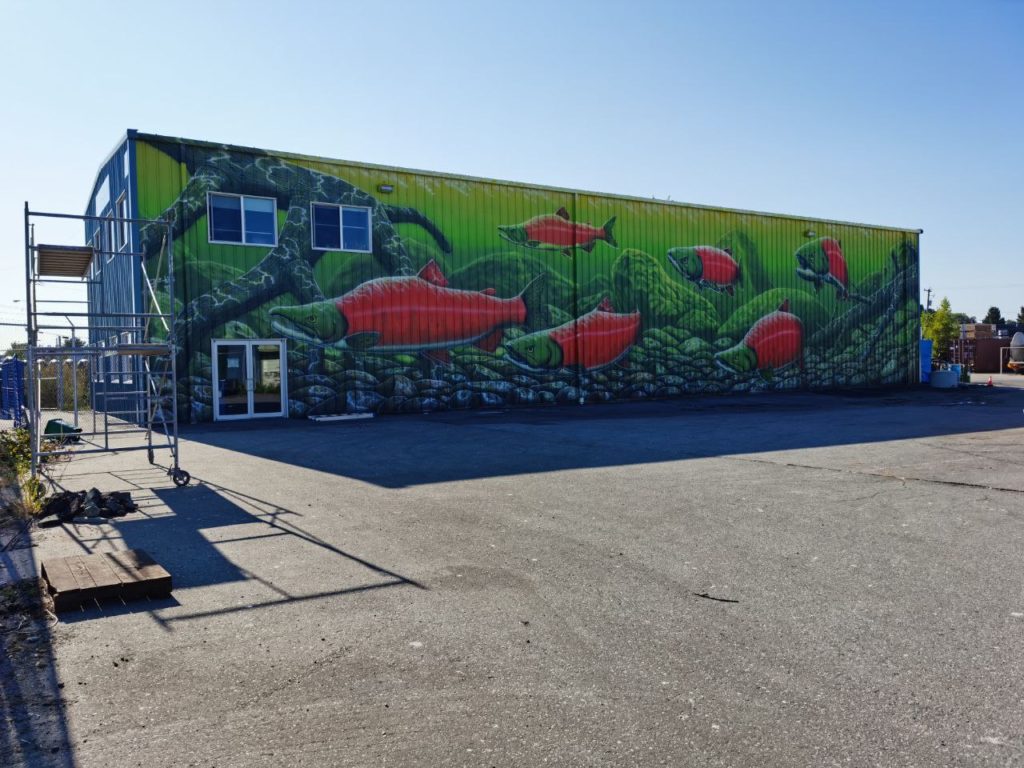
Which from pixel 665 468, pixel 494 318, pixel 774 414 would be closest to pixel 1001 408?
pixel 774 414

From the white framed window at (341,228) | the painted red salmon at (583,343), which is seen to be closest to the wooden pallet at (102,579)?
the white framed window at (341,228)

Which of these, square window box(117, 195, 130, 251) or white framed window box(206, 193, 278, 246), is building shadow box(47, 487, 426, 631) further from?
square window box(117, 195, 130, 251)

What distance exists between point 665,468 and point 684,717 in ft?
25.3

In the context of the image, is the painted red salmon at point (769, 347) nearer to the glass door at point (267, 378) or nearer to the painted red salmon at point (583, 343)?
the painted red salmon at point (583, 343)

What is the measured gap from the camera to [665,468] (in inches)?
437

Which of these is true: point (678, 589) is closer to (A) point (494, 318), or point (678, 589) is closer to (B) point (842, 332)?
(A) point (494, 318)

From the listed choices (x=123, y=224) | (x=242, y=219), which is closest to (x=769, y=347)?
(x=242, y=219)

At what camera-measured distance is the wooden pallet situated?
5.17m

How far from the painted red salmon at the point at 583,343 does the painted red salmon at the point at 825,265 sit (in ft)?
29.2

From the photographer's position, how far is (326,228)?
22.2m

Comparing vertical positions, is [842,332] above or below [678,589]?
above

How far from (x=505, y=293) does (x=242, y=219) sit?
834 cm

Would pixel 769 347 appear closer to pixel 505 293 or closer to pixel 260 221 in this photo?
pixel 505 293

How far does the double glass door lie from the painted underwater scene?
0.27 m
